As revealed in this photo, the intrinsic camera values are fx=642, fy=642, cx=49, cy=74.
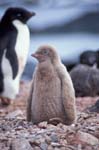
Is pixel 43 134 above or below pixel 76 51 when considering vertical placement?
below

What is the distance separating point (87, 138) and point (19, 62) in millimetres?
3946

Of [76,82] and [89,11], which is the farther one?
[89,11]

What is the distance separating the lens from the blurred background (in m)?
7.89

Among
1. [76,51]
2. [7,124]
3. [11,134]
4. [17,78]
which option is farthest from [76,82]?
[11,134]

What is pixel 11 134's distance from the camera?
3.21 metres

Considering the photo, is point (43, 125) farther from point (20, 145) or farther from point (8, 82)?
point (8, 82)

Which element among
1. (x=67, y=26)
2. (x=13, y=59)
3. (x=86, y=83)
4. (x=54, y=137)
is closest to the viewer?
(x=54, y=137)

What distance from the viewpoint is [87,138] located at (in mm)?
3076

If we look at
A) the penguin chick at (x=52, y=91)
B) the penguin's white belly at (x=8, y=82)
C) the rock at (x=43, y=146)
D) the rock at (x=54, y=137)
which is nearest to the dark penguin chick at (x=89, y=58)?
the penguin's white belly at (x=8, y=82)

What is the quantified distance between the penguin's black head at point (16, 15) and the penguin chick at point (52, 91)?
3.53 m

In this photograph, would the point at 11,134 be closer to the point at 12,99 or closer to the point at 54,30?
the point at 12,99

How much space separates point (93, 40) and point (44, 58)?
14.3 feet

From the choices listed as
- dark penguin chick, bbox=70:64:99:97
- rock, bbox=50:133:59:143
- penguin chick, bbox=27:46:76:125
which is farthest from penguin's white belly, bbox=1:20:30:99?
rock, bbox=50:133:59:143

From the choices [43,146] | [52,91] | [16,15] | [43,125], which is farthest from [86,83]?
[43,146]
